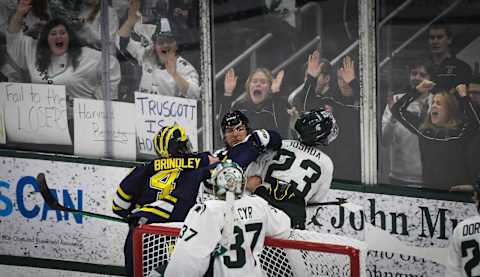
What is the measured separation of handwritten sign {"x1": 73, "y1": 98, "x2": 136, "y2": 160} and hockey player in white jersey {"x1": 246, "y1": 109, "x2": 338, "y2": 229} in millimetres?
1748

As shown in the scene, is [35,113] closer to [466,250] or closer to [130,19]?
[130,19]

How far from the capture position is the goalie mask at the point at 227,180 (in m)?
5.02

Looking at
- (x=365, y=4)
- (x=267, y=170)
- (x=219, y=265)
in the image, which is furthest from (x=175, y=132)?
(x=365, y=4)

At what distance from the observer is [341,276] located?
534 cm

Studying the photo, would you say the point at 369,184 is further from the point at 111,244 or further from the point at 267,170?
the point at 111,244

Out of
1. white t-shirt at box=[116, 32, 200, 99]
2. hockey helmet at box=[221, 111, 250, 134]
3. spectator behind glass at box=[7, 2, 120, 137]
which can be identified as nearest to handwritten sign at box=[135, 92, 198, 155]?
white t-shirt at box=[116, 32, 200, 99]

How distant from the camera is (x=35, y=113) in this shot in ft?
25.7

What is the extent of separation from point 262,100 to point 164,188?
4.60ft

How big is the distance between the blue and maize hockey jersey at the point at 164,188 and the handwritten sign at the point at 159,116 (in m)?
1.37

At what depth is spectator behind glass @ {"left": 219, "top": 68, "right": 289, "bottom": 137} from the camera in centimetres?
705

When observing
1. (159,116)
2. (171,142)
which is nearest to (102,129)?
(159,116)

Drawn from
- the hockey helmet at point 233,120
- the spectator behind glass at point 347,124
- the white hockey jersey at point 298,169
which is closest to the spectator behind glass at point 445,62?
the spectator behind glass at point 347,124

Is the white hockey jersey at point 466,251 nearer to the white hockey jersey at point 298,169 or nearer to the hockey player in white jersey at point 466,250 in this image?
the hockey player in white jersey at point 466,250

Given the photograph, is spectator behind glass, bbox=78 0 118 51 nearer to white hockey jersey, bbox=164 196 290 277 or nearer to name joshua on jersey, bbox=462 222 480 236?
white hockey jersey, bbox=164 196 290 277
